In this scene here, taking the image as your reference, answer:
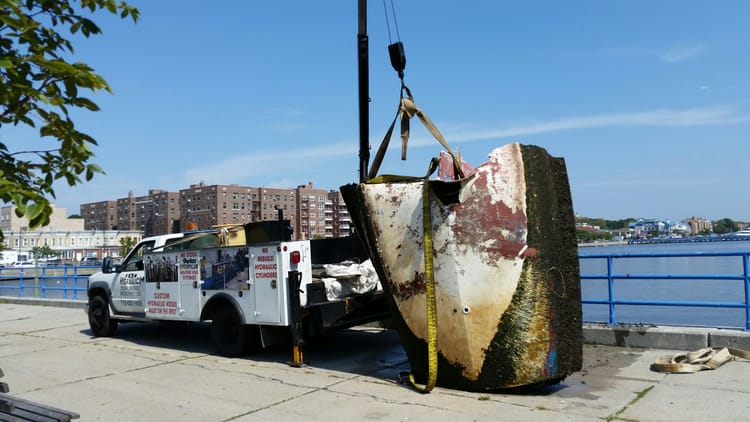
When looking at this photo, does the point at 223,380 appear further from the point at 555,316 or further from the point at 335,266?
the point at 555,316

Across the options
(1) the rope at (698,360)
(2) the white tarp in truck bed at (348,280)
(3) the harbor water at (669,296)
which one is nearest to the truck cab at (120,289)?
(2) the white tarp in truck bed at (348,280)

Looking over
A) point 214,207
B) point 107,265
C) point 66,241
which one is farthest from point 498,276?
point 66,241

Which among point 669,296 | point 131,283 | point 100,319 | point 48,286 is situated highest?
point 131,283

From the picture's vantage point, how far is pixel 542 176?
659cm

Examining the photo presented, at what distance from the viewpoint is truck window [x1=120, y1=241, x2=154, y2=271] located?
35.8 ft

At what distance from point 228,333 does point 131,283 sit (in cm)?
294

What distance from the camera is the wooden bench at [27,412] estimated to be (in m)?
4.50

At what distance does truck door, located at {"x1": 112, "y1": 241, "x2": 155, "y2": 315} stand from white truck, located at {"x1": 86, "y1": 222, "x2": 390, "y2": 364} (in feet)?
0.06

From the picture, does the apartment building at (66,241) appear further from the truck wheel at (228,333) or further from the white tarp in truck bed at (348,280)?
the white tarp in truck bed at (348,280)

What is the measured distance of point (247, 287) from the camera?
341 inches

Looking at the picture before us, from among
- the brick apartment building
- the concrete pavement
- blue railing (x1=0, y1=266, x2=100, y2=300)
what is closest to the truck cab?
the concrete pavement

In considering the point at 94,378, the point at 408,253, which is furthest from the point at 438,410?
the point at 94,378

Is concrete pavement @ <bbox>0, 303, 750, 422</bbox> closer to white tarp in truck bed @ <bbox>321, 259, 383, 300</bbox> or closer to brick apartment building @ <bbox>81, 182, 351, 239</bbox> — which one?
white tarp in truck bed @ <bbox>321, 259, 383, 300</bbox>

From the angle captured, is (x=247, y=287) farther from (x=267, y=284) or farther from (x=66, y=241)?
(x=66, y=241)
